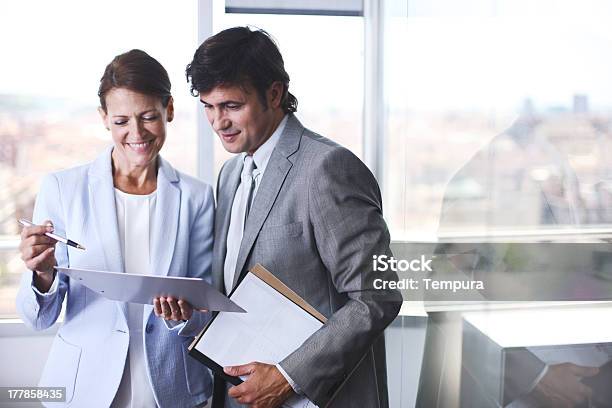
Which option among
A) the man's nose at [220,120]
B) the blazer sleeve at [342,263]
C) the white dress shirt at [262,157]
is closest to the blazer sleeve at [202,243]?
the white dress shirt at [262,157]

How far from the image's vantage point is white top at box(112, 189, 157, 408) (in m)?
1.43

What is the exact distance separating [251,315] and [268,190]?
0.77 feet

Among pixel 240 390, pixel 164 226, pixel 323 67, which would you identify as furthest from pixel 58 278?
pixel 323 67

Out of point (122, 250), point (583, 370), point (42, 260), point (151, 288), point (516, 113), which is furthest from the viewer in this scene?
point (122, 250)

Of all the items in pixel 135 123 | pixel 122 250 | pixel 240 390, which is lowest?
pixel 240 390

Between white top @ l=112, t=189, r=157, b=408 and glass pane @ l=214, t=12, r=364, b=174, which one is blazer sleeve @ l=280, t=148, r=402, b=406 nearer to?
white top @ l=112, t=189, r=157, b=408

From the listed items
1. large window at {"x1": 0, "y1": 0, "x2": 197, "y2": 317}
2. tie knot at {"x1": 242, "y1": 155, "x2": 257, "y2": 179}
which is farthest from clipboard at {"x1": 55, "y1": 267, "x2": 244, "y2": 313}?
large window at {"x1": 0, "y1": 0, "x2": 197, "y2": 317}

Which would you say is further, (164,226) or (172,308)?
(164,226)

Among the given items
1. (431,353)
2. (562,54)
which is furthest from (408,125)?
(562,54)

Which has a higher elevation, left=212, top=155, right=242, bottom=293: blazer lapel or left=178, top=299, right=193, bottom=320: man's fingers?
left=212, top=155, right=242, bottom=293: blazer lapel

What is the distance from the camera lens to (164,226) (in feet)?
4.67

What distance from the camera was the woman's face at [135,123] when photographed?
55.9 inches

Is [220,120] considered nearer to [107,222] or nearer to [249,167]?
[249,167]

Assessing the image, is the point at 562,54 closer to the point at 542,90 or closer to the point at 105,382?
the point at 542,90
